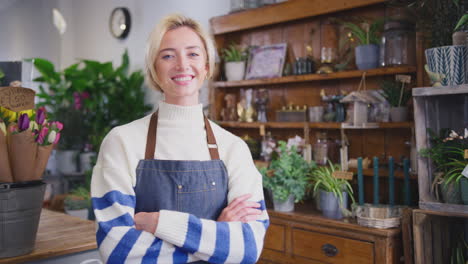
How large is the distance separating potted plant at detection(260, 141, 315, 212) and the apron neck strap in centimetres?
154

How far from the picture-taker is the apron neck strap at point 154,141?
152 cm

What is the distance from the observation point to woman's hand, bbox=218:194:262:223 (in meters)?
1.49

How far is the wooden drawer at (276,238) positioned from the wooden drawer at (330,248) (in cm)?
8

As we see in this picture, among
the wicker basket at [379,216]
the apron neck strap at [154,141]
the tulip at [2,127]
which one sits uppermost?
the tulip at [2,127]

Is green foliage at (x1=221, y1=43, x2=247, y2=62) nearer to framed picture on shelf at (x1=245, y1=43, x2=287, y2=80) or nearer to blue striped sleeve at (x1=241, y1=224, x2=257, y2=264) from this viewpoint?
framed picture on shelf at (x1=245, y1=43, x2=287, y2=80)

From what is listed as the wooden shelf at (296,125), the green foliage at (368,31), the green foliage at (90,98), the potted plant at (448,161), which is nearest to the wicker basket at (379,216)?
the potted plant at (448,161)

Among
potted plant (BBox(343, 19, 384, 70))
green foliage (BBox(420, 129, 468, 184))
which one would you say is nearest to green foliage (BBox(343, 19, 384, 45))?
potted plant (BBox(343, 19, 384, 70))

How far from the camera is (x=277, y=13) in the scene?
365 cm

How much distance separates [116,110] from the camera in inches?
209

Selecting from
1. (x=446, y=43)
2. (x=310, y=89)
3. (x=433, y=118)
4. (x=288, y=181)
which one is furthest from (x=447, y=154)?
(x=310, y=89)

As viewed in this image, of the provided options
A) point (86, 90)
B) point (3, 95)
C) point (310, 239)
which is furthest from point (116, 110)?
point (3, 95)

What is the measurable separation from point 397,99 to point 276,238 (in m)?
1.18

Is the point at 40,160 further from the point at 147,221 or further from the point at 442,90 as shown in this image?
the point at 442,90

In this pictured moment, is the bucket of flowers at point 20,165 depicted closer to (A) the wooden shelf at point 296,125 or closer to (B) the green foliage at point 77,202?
(A) the wooden shelf at point 296,125
